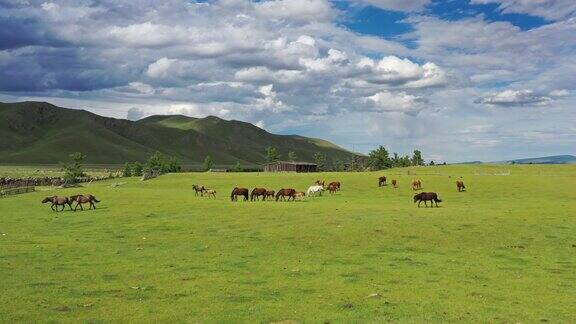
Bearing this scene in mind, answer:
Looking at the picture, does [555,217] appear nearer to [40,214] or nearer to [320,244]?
[320,244]

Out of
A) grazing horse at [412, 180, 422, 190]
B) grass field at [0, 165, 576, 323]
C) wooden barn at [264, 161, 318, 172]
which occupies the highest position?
wooden barn at [264, 161, 318, 172]

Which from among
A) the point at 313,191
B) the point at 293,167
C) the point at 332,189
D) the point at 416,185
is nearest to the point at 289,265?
A: the point at 313,191

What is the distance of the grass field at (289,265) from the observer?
15148mm

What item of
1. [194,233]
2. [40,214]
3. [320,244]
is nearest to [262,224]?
[194,233]

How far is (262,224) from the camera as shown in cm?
3372

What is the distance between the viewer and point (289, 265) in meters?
21.8

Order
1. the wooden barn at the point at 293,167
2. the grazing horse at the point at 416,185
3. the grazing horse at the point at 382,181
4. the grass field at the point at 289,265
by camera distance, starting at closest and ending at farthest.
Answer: the grass field at the point at 289,265
the grazing horse at the point at 416,185
the grazing horse at the point at 382,181
the wooden barn at the point at 293,167

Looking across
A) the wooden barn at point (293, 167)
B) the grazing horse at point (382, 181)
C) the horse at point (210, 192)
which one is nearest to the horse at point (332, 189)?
the grazing horse at point (382, 181)

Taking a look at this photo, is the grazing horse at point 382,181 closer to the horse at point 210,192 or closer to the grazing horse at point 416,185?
the grazing horse at point 416,185

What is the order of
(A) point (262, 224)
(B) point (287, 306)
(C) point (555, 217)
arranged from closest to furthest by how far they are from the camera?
(B) point (287, 306) → (A) point (262, 224) → (C) point (555, 217)

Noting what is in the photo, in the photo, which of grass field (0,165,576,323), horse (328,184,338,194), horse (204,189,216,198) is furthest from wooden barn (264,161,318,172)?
grass field (0,165,576,323)

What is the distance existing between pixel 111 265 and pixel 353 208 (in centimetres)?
2473

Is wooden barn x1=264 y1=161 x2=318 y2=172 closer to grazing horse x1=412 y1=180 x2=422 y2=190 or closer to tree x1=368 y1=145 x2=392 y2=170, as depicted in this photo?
tree x1=368 y1=145 x2=392 y2=170

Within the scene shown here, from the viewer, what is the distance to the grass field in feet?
49.7
